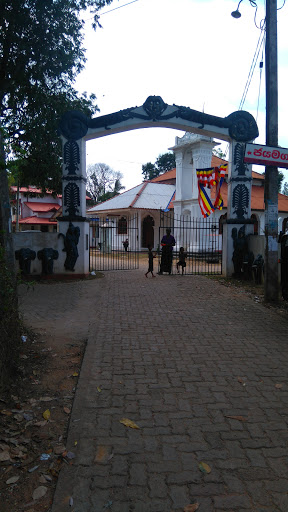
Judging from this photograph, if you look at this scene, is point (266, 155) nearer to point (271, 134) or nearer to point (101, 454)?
point (271, 134)

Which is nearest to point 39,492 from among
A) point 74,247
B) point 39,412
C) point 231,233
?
point 39,412

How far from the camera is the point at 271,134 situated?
837cm

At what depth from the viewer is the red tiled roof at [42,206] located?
4303 centimetres

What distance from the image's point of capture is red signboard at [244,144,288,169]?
807 centimetres

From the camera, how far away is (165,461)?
9.14 ft

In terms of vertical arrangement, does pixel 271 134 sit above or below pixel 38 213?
below

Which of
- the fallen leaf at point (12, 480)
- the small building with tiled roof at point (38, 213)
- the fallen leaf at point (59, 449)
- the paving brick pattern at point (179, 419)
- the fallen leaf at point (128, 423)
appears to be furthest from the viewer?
the small building with tiled roof at point (38, 213)

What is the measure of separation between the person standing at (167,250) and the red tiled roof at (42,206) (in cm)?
3153

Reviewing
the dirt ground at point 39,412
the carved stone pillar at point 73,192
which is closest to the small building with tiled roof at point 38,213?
the carved stone pillar at point 73,192

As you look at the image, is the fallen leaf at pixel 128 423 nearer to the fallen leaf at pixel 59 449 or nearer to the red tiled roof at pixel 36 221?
the fallen leaf at pixel 59 449

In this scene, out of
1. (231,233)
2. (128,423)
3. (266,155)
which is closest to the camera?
(128,423)

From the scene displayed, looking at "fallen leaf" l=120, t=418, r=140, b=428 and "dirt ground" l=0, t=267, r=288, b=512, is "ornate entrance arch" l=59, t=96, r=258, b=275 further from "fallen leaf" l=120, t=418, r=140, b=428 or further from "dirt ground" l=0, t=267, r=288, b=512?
"fallen leaf" l=120, t=418, r=140, b=428

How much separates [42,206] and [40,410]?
139 feet

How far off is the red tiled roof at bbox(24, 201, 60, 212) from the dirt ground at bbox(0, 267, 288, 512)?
37.2 meters
